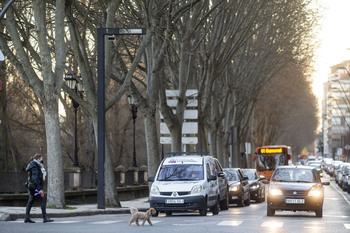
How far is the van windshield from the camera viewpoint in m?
25.9

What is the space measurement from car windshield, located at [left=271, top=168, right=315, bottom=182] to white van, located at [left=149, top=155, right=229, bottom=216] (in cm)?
198

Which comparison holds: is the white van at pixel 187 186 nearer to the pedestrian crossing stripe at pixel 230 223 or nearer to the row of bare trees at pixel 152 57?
the row of bare trees at pixel 152 57

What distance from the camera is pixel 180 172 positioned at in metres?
26.1

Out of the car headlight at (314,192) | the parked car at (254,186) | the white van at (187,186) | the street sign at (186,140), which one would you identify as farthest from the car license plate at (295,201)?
the parked car at (254,186)

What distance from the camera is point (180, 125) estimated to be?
34.9 metres

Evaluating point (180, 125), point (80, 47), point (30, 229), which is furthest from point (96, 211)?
point (180, 125)

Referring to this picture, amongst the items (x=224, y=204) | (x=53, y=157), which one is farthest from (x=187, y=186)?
(x=224, y=204)

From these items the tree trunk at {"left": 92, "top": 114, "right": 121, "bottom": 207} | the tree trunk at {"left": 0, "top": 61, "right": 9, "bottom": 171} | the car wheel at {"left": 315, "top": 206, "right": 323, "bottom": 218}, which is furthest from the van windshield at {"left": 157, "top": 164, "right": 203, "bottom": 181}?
the tree trunk at {"left": 0, "top": 61, "right": 9, "bottom": 171}

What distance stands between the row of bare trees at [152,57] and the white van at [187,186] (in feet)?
9.26

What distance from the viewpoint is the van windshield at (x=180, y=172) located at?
84.9ft

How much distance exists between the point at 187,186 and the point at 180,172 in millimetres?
1248

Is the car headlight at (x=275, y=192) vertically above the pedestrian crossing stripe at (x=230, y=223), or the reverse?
the car headlight at (x=275, y=192)

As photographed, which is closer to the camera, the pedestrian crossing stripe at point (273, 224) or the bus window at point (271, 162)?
the pedestrian crossing stripe at point (273, 224)

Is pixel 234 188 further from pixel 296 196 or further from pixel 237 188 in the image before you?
pixel 296 196
